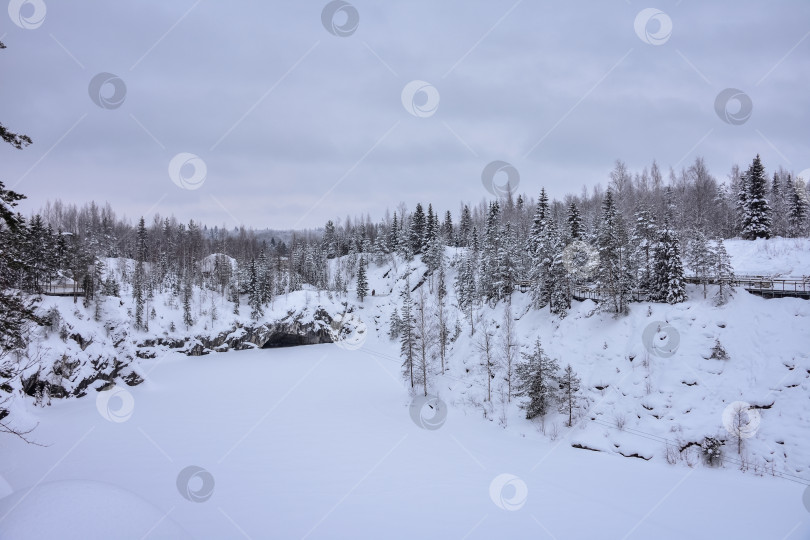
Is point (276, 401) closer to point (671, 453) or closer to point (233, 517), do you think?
point (233, 517)

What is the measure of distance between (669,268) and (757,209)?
2979 centimetres

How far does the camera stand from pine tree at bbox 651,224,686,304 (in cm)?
2975

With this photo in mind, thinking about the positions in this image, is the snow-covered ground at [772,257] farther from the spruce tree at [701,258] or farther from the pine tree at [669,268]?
the pine tree at [669,268]

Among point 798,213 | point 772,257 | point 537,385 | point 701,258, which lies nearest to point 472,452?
point 537,385

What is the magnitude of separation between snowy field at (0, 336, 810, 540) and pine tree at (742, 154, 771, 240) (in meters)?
43.1

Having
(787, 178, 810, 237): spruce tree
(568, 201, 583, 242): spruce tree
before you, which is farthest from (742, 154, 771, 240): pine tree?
(568, 201, 583, 242): spruce tree

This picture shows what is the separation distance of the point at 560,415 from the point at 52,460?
105 ft

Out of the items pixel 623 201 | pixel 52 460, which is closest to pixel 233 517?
pixel 52 460

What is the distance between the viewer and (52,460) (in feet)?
66.1

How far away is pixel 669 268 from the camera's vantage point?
98.9ft

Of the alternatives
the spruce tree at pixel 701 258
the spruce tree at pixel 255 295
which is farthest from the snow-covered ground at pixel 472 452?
the spruce tree at pixel 255 295

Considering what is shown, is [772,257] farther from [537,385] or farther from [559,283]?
[537,385]

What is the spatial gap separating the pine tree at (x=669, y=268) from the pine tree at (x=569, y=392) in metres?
10.9

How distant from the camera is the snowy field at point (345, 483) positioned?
13.1 metres
